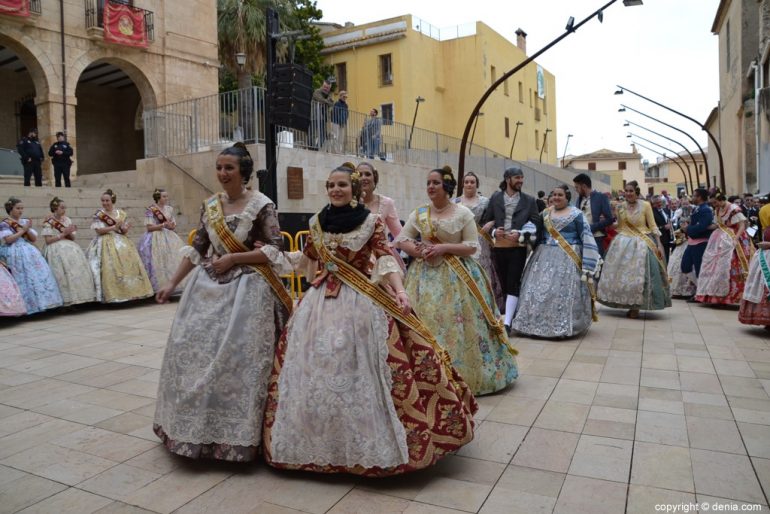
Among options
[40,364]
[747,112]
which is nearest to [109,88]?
[40,364]

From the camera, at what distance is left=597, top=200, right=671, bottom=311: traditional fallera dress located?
828cm

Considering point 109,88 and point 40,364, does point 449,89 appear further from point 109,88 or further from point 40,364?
point 40,364

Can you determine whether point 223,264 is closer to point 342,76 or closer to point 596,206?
point 596,206

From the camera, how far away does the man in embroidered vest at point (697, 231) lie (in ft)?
31.9

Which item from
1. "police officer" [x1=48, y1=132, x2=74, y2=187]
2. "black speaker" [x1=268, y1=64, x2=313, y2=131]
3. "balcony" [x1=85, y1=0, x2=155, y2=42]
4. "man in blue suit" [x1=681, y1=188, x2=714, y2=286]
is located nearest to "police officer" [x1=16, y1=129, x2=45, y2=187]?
"police officer" [x1=48, y1=132, x2=74, y2=187]

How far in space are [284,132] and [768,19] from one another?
15.2 meters

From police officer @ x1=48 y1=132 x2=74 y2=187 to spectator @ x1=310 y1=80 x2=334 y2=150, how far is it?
21.5 ft

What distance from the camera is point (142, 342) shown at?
710 cm

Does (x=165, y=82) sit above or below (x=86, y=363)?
above

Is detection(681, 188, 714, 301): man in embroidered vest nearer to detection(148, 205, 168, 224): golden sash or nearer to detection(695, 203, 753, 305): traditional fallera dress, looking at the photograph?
detection(695, 203, 753, 305): traditional fallera dress

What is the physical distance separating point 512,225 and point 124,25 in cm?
1700

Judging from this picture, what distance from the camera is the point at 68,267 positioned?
9438mm

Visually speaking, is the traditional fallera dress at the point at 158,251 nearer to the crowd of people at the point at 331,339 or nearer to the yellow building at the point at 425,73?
the crowd of people at the point at 331,339

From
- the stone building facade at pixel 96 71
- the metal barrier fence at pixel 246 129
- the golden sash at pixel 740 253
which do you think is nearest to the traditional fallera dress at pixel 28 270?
the metal barrier fence at pixel 246 129
